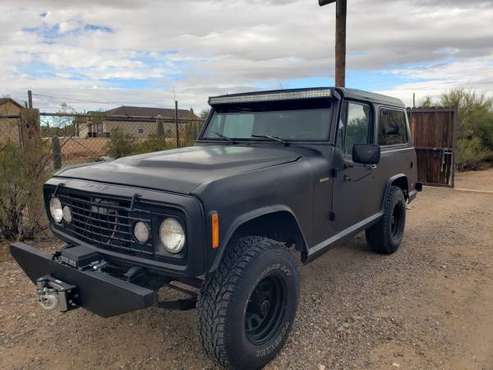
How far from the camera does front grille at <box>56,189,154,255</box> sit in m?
2.37

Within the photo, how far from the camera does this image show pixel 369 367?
8.86ft

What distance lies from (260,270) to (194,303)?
0.53m

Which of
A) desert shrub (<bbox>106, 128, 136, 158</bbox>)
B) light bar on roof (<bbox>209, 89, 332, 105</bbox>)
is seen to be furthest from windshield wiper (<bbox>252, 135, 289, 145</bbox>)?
desert shrub (<bbox>106, 128, 136, 158</bbox>)

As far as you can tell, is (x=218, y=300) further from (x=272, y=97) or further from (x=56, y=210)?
(x=272, y=97)

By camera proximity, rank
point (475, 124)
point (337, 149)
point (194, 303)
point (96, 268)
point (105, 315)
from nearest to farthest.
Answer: point (105, 315), point (96, 268), point (194, 303), point (337, 149), point (475, 124)

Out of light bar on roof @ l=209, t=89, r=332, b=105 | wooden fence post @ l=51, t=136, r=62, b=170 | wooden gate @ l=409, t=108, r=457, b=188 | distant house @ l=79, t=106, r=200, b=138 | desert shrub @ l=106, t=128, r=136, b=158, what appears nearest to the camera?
light bar on roof @ l=209, t=89, r=332, b=105

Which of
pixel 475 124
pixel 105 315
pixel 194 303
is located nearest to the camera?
pixel 105 315

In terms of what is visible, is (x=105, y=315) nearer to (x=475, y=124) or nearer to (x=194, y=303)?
(x=194, y=303)

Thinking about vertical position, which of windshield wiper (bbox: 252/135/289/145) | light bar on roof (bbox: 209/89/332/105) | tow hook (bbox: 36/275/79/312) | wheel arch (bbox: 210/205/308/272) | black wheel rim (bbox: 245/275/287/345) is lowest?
black wheel rim (bbox: 245/275/287/345)

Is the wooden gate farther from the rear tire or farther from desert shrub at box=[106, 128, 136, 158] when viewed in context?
desert shrub at box=[106, 128, 136, 158]

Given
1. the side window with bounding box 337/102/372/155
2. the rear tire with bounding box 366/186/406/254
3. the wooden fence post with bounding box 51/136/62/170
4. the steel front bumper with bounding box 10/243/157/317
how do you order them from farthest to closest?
the wooden fence post with bounding box 51/136/62/170, the rear tire with bounding box 366/186/406/254, the side window with bounding box 337/102/372/155, the steel front bumper with bounding box 10/243/157/317

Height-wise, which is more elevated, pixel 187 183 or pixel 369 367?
pixel 187 183

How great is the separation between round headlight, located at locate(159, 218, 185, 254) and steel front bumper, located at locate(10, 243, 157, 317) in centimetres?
26

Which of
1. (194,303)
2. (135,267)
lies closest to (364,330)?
(194,303)
